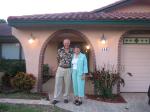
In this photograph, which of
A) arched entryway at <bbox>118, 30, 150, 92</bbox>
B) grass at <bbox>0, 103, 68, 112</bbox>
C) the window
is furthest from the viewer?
the window

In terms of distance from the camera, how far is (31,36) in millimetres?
12664

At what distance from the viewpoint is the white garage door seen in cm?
1286

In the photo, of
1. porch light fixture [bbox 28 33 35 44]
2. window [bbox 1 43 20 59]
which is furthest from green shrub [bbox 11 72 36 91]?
window [bbox 1 43 20 59]

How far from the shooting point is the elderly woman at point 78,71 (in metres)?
10.2

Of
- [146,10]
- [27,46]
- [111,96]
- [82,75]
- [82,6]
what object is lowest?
[111,96]

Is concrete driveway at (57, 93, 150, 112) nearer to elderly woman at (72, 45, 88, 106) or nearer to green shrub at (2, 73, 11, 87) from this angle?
elderly woman at (72, 45, 88, 106)

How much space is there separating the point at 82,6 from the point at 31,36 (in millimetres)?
19917

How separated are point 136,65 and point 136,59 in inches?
9.5

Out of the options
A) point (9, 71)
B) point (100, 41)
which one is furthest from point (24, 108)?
point (9, 71)

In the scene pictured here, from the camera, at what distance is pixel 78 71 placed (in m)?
10.2

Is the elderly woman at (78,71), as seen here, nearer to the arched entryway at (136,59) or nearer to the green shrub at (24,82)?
the green shrub at (24,82)

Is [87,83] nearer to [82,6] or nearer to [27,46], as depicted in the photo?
[27,46]

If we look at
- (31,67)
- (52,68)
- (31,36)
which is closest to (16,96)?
(31,67)

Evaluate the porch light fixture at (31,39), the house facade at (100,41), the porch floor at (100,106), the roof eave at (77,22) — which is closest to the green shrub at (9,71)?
the house facade at (100,41)
